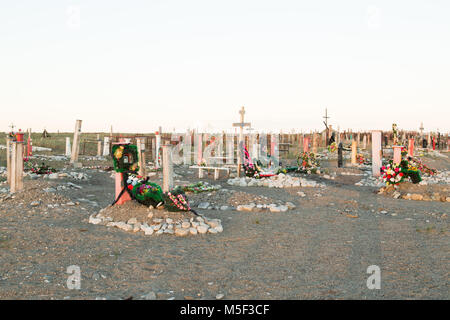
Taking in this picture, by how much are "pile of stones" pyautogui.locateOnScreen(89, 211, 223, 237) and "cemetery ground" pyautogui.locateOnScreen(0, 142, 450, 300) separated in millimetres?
151

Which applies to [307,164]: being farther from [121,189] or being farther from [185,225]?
[185,225]

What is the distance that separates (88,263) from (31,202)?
5.01 metres

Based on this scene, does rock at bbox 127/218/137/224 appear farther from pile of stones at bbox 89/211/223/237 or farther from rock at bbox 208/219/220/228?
rock at bbox 208/219/220/228

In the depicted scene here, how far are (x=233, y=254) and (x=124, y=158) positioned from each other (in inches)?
145

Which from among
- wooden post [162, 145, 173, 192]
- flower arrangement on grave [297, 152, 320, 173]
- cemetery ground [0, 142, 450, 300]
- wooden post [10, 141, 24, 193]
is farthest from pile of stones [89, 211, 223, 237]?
flower arrangement on grave [297, 152, 320, 173]

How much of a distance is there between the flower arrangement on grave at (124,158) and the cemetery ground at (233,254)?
1.43m

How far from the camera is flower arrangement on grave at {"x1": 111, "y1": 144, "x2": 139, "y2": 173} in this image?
8797 mm

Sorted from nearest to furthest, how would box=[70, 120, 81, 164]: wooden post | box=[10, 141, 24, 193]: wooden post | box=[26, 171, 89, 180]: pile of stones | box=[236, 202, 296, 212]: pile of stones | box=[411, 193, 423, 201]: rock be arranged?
box=[236, 202, 296, 212]: pile of stones < box=[10, 141, 24, 193]: wooden post < box=[411, 193, 423, 201]: rock < box=[26, 171, 89, 180]: pile of stones < box=[70, 120, 81, 164]: wooden post

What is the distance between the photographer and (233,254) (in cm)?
655

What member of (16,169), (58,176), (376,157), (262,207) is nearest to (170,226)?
(262,207)

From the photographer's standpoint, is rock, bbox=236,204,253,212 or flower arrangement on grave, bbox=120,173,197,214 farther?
rock, bbox=236,204,253,212

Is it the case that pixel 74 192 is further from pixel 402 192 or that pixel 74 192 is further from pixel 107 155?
pixel 107 155

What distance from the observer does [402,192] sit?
45.3ft

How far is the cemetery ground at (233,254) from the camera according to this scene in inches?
194
